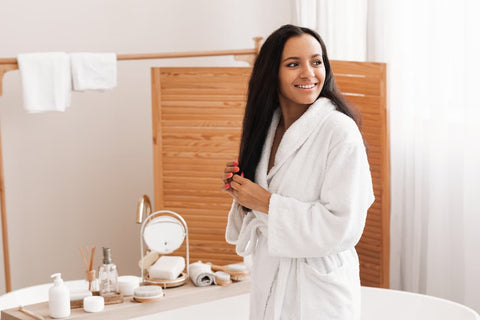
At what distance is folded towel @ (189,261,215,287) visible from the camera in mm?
2227

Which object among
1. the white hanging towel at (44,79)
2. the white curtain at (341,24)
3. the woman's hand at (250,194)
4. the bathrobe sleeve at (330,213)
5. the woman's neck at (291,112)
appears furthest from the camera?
the white curtain at (341,24)

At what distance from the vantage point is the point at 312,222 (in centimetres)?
157

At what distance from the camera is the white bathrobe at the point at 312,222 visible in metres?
1.57

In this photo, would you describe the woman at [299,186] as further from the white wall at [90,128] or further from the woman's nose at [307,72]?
the white wall at [90,128]

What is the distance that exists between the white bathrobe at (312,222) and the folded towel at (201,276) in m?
0.49

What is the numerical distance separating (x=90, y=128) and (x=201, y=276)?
1.96m

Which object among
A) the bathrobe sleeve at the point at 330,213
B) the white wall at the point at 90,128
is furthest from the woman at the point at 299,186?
the white wall at the point at 90,128

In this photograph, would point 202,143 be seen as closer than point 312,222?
No

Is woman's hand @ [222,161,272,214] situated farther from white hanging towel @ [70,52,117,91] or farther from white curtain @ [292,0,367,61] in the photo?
white curtain @ [292,0,367,61]

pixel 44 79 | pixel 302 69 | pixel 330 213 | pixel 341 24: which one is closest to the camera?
pixel 330 213

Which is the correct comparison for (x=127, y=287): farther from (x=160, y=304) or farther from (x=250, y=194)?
(x=250, y=194)

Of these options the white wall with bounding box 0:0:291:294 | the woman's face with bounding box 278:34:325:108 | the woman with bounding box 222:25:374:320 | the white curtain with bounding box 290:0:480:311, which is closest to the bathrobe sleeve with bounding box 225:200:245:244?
the woman with bounding box 222:25:374:320

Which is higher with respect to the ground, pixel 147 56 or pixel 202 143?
pixel 147 56

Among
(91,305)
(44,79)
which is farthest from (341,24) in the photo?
(91,305)
